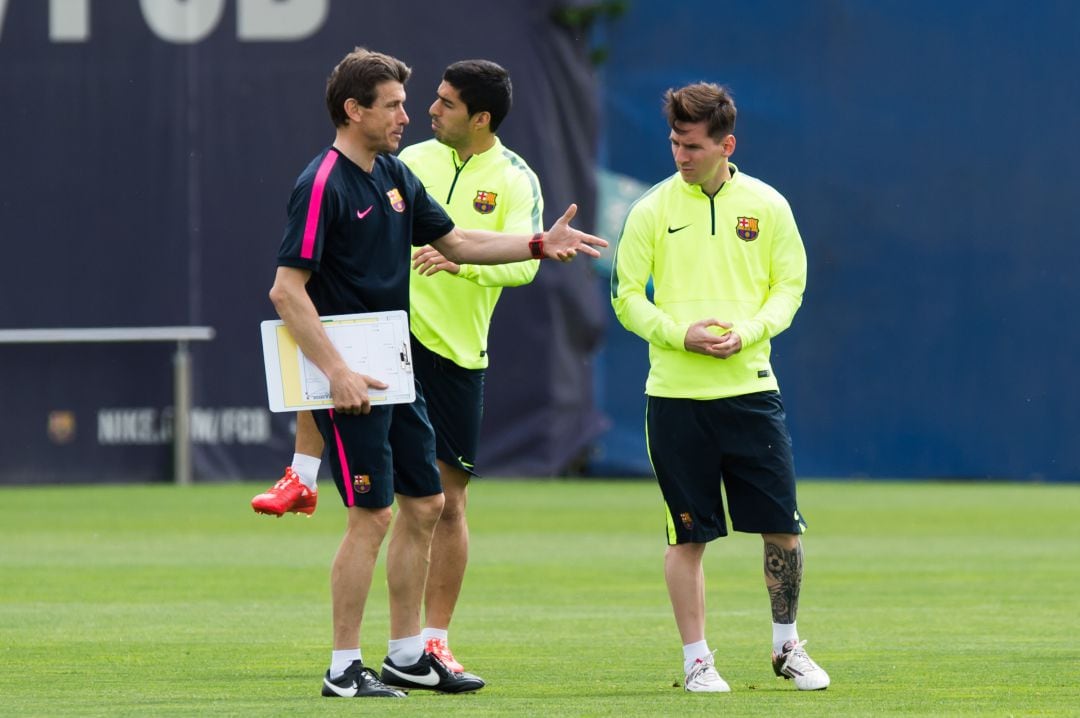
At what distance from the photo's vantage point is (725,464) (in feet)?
20.8

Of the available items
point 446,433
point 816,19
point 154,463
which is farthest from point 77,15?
point 446,433

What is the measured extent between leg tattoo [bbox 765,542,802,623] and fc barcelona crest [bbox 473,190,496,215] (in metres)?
1.65

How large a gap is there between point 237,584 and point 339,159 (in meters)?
4.19

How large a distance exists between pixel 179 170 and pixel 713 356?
11.8m

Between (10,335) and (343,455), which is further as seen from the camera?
(10,335)

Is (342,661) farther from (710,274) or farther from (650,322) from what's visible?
(710,274)

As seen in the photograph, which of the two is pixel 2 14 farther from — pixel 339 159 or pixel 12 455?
pixel 339 159

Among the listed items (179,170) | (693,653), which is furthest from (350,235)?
(179,170)

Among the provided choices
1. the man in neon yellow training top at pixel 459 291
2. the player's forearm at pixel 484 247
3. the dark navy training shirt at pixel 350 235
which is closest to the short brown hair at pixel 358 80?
the dark navy training shirt at pixel 350 235

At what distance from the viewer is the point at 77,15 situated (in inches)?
677

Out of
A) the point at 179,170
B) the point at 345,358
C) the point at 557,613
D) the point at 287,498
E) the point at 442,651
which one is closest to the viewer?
the point at 345,358

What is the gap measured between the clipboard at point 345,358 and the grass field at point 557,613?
904mm

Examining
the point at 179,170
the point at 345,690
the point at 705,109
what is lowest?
the point at 345,690

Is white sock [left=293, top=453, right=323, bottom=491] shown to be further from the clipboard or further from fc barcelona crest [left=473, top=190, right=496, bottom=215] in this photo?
fc barcelona crest [left=473, top=190, right=496, bottom=215]
